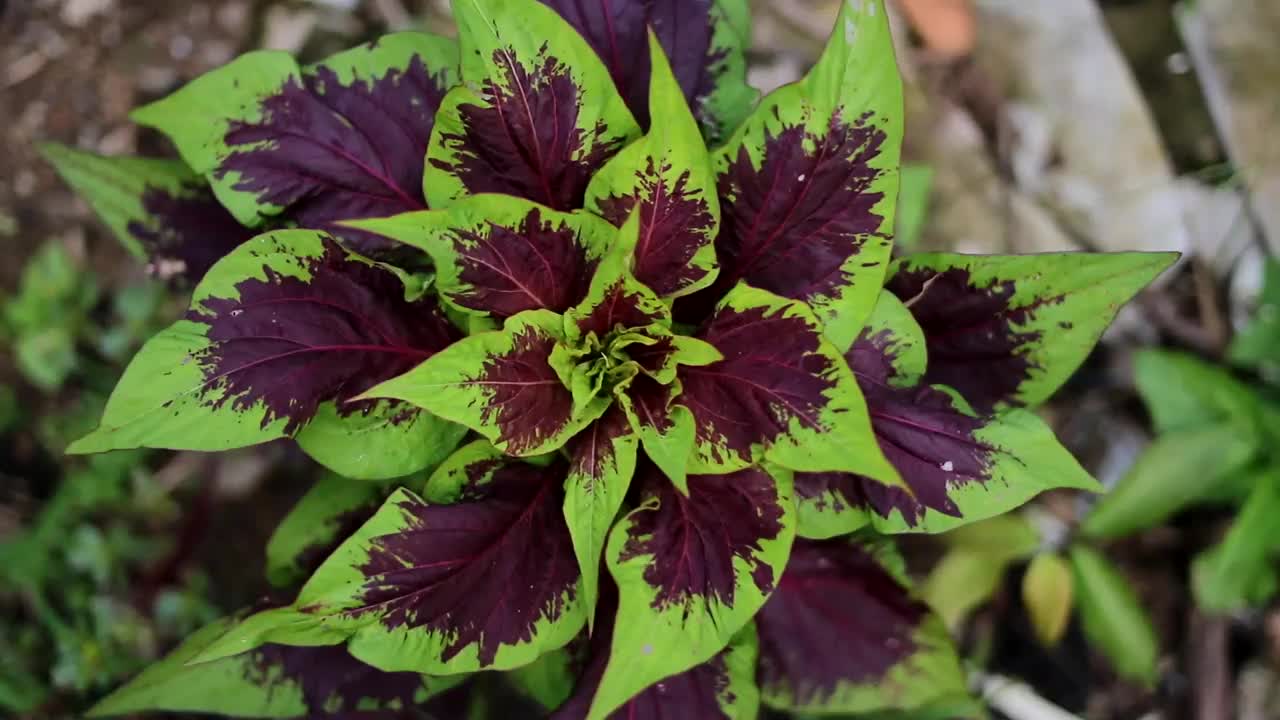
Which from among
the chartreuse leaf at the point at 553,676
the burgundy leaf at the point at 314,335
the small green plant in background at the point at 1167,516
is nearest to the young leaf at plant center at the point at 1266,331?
the small green plant in background at the point at 1167,516

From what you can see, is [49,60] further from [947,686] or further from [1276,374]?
[1276,374]

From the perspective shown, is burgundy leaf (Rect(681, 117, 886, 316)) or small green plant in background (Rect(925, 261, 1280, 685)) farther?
small green plant in background (Rect(925, 261, 1280, 685))

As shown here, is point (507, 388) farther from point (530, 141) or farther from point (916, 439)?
point (916, 439)

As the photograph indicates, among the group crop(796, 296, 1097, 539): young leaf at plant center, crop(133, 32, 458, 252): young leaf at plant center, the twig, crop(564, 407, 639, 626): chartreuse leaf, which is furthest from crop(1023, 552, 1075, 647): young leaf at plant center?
crop(133, 32, 458, 252): young leaf at plant center

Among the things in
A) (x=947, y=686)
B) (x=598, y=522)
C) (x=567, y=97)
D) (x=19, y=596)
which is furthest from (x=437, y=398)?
(x=19, y=596)

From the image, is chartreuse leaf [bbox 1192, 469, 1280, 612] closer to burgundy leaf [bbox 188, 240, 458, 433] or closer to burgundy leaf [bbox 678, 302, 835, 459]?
burgundy leaf [bbox 678, 302, 835, 459]

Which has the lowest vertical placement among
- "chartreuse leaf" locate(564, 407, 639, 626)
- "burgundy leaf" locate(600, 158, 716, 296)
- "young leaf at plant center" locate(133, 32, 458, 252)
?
"chartreuse leaf" locate(564, 407, 639, 626)

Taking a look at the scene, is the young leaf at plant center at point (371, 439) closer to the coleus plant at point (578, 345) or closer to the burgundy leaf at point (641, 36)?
the coleus plant at point (578, 345)
